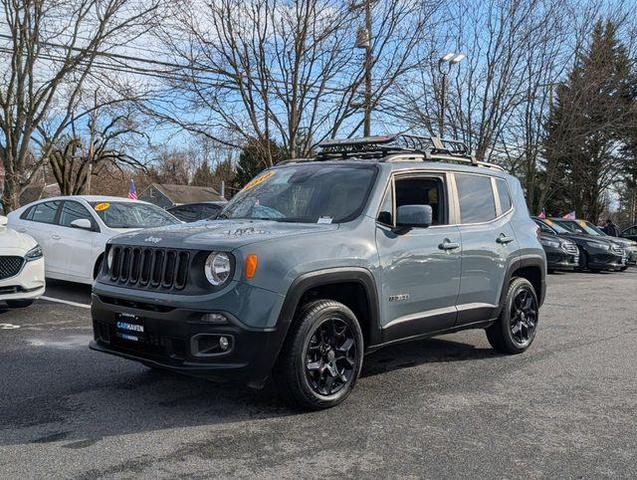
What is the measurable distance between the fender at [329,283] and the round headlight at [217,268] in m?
0.43

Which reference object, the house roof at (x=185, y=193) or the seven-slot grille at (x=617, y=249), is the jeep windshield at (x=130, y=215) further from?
the house roof at (x=185, y=193)

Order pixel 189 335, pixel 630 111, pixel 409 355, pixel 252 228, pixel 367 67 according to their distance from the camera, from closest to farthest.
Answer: pixel 189 335
pixel 252 228
pixel 409 355
pixel 367 67
pixel 630 111

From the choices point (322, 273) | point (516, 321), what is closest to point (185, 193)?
point (516, 321)

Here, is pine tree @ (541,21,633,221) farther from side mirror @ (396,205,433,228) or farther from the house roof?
the house roof

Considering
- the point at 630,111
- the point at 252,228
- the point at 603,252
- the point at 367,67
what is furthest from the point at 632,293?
the point at 630,111

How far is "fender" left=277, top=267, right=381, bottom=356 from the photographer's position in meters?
4.25

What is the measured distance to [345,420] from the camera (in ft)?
14.5

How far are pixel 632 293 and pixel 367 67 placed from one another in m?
7.29

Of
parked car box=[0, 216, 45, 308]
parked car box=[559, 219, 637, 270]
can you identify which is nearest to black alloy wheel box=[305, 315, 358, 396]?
parked car box=[0, 216, 45, 308]

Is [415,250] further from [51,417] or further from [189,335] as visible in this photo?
[51,417]

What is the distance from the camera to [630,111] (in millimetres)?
23359

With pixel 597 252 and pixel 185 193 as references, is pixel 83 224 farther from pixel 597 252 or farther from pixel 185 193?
pixel 185 193

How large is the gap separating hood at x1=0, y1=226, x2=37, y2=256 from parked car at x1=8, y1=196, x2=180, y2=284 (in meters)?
1.21

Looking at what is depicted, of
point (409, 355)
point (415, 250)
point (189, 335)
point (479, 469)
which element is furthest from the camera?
point (409, 355)
